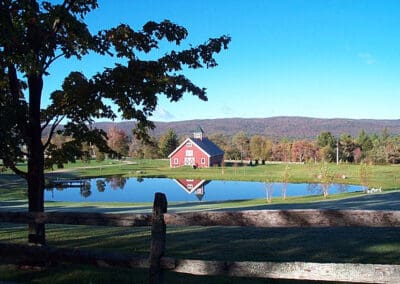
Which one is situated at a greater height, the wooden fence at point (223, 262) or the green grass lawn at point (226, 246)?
the wooden fence at point (223, 262)

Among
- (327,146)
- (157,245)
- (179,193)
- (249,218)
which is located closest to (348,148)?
(327,146)

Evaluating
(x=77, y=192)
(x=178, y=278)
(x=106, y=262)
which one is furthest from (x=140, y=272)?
(x=77, y=192)

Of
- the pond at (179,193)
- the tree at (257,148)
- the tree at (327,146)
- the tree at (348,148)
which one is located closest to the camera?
the pond at (179,193)

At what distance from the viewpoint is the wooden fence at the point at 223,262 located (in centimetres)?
398

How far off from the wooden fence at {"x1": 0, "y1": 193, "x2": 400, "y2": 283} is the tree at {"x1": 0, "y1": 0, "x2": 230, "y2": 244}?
1538 millimetres

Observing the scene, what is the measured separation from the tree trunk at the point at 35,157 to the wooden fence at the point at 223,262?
1791 millimetres

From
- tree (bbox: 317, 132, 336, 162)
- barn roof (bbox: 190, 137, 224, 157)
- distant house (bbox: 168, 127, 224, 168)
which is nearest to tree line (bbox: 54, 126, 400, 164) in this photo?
tree (bbox: 317, 132, 336, 162)

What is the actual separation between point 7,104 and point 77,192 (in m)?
37.0

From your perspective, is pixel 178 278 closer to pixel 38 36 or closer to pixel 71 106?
pixel 71 106

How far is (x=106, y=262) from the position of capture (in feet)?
16.3

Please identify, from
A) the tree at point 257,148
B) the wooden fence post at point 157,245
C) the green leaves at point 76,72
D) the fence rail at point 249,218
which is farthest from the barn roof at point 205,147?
the wooden fence post at point 157,245

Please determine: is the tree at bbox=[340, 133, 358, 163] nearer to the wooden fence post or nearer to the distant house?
the distant house

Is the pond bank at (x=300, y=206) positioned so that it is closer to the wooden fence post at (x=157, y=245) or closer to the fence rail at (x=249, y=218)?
the fence rail at (x=249, y=218)

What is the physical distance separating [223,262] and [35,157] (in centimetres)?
426
